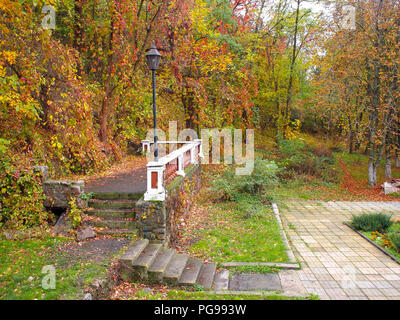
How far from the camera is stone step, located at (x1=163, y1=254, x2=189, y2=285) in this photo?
17.2 feet

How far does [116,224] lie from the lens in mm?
6711

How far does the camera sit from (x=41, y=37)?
753 centimetres

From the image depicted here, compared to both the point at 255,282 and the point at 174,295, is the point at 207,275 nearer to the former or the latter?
the point at 255,282

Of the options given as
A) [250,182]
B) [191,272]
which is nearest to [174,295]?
[191,272]

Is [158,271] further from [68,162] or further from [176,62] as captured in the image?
[176,62]

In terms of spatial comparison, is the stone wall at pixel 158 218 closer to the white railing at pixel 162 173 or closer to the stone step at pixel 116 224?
the white railing at pixel 162 173

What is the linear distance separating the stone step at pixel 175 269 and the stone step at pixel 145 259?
0.35 meters

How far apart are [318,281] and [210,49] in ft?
35.0

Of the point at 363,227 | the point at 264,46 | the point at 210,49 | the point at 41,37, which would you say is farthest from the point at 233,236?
the point at 264,46

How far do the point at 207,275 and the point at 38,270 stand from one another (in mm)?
2999

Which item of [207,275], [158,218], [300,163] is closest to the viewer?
[207,275]

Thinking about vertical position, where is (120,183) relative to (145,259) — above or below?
above

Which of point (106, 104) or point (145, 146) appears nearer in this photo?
point (106, 104)

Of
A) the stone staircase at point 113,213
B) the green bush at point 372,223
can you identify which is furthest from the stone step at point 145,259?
the green bush at point 372,223
